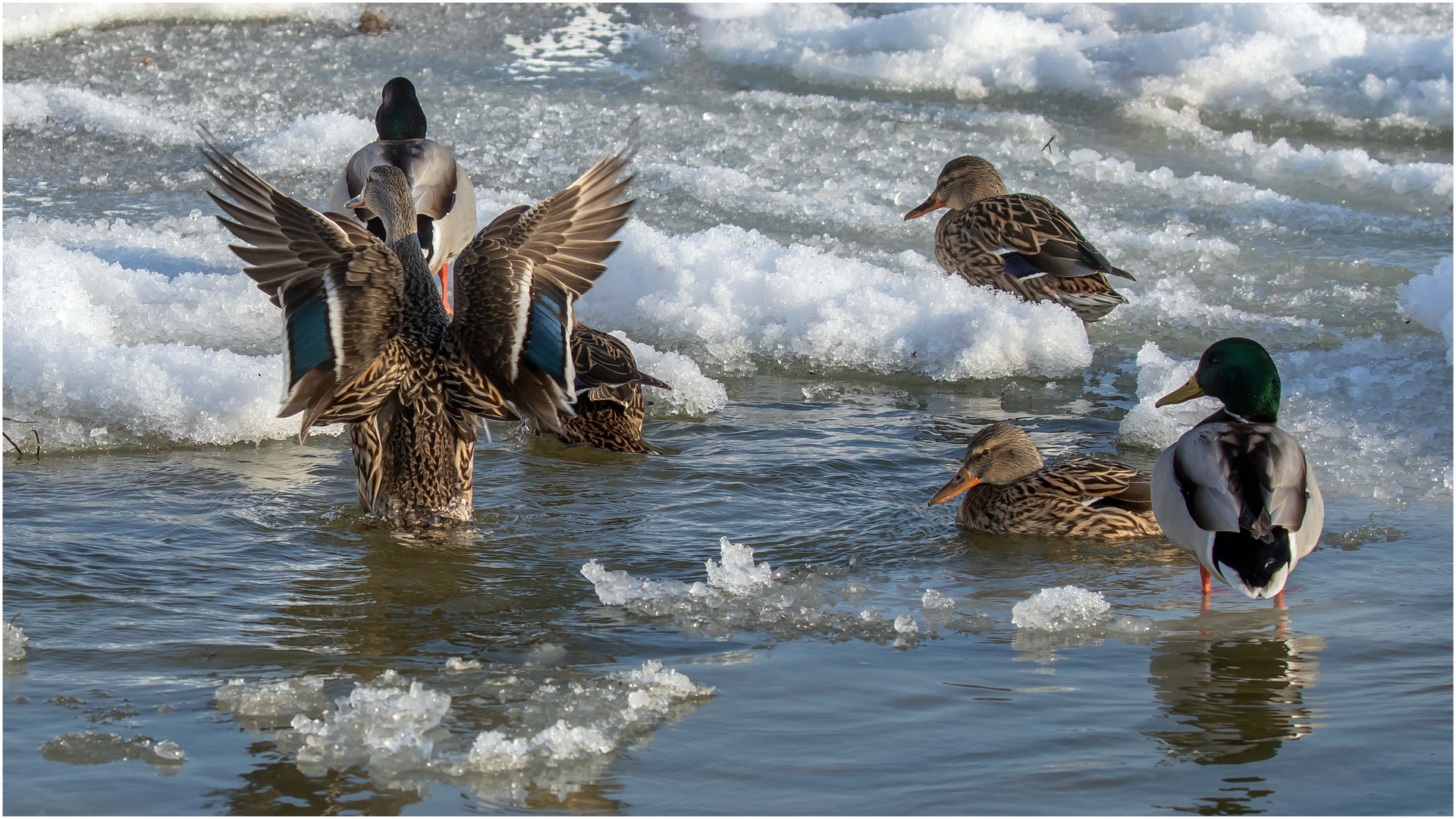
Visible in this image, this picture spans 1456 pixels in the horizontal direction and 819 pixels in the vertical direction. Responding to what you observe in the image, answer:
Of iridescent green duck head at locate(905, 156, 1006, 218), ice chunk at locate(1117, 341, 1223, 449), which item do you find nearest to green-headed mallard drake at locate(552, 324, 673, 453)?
ice chunk at locate(1117, 341, 1223, 449)

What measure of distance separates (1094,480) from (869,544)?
82 centimetres

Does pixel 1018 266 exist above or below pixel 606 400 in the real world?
above

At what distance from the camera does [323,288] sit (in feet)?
13.6

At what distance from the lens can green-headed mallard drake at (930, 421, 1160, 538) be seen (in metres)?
4.69

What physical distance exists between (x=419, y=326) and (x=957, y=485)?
180cm

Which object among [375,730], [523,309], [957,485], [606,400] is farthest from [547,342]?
[375,730]

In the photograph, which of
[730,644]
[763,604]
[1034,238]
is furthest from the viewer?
[1034,238]

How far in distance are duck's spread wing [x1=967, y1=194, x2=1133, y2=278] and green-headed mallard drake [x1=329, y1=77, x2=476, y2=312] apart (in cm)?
258

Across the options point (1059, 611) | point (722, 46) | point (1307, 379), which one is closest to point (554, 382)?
point (1059, 611)

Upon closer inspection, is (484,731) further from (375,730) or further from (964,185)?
(964,185)

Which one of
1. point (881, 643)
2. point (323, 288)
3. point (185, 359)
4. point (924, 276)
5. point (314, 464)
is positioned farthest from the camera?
point (924, 276)

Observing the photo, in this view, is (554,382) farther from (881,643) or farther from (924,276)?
(924,276)

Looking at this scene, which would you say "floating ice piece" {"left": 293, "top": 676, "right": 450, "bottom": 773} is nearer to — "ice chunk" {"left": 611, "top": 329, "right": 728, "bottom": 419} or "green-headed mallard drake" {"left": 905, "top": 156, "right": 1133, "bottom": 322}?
"ice chunk" {"left": 611, "top": 329, "right": 728, "bottom": 419}

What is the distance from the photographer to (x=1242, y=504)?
388 cm
